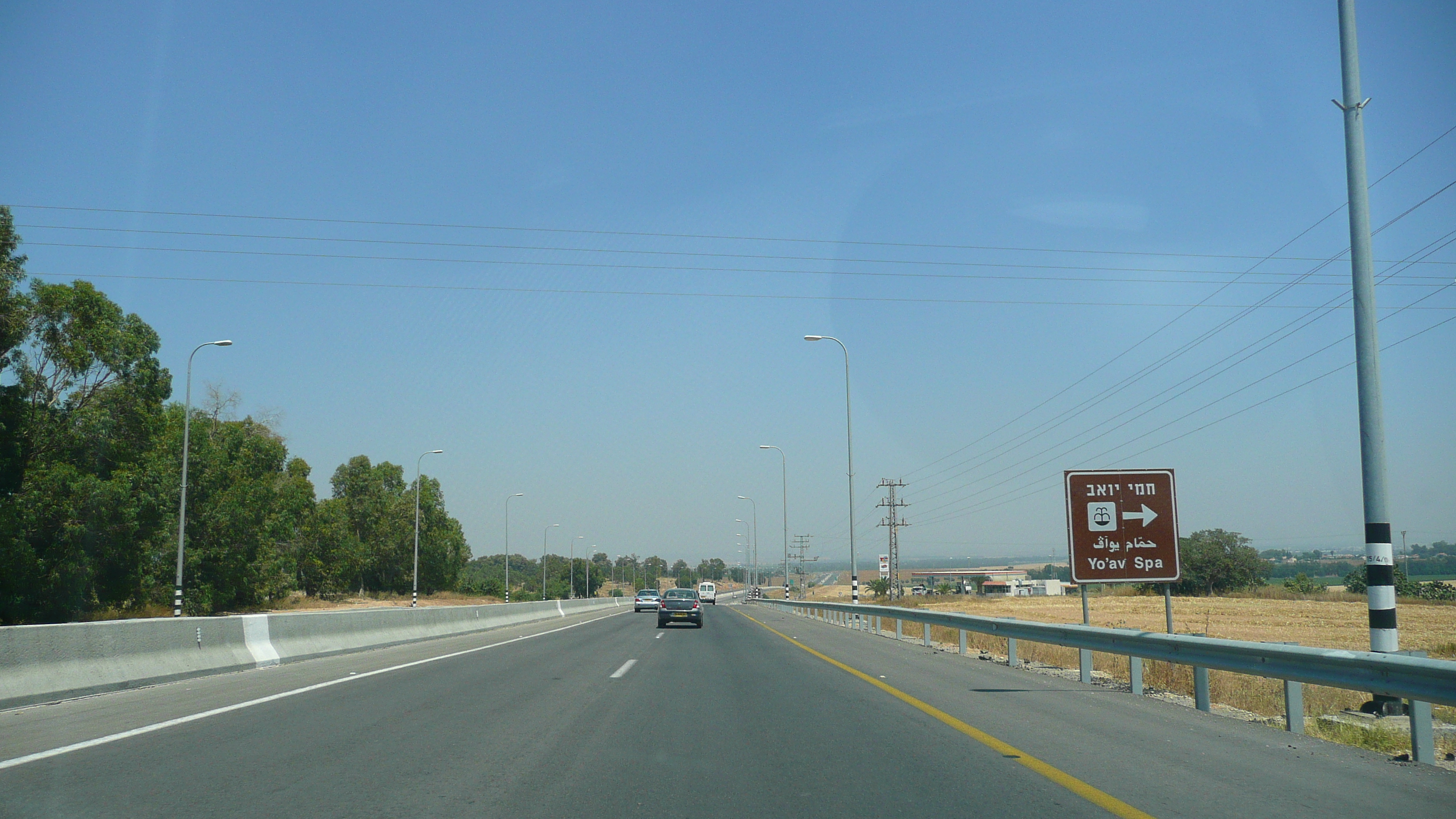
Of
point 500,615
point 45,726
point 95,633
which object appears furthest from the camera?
point 500,615

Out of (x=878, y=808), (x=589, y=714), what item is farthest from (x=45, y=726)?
(x=878, y=808)

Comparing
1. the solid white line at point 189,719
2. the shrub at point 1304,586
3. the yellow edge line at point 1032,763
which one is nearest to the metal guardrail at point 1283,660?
the yellow edge line at point 1032,763

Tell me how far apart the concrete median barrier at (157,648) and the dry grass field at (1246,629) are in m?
14.2

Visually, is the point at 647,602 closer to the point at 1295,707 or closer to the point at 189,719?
the point at 189,719

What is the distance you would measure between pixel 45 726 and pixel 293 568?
268 ft

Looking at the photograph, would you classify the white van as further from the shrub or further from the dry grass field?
the shrub

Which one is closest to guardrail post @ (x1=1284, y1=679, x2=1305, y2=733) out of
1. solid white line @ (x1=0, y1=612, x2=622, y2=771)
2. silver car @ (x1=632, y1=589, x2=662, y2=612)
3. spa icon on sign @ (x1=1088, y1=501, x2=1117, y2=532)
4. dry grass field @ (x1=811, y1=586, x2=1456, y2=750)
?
dry grass field @ (x1=811, y1=586, x2=1456, y2=750)

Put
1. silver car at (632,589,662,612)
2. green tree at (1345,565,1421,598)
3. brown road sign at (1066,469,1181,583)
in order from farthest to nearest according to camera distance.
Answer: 1. silver car at (632,589,662,612)
2. green tree at (1345,565,1421,598)
3. brown road sign at (1066,469,1181,583)

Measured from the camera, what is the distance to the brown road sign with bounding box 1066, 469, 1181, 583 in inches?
611

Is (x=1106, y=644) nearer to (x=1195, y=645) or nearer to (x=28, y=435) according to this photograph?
(x=1195, y=645)

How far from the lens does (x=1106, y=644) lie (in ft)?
44.0

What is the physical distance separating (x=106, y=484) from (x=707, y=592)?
69.9 metres

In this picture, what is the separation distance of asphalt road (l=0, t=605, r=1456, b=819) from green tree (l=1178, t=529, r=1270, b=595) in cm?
8145

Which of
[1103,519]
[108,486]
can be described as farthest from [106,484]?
[1103,519]
